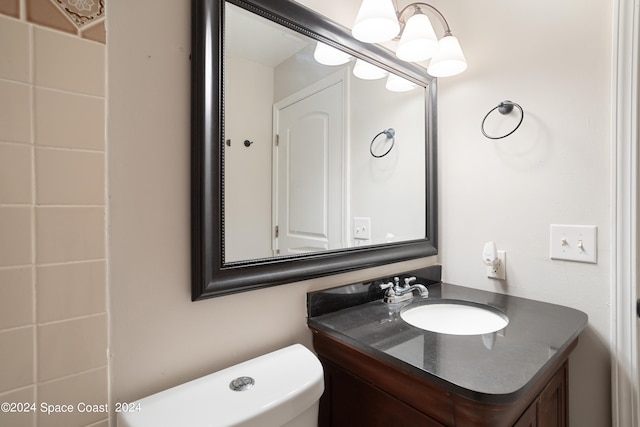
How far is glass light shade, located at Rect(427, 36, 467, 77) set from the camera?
115 centimetres

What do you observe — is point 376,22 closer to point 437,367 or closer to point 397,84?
point 397,84

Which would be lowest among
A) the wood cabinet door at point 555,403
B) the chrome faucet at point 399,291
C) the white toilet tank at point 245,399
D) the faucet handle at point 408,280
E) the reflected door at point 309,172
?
the wood cabinet door at point 555,403

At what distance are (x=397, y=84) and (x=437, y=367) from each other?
3.69 ft

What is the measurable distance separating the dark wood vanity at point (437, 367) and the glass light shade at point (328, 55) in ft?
2.67

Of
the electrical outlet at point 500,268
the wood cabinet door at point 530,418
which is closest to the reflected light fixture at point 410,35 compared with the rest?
the electrical outlet at point 500,268

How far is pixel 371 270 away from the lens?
3.81 feet

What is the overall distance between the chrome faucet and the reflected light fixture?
88 centimetres

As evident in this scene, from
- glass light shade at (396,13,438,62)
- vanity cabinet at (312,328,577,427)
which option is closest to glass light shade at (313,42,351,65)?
glass light shade at (396,13,438,62)

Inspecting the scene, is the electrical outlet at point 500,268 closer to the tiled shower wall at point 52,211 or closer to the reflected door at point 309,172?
the reflected door at point 309,172

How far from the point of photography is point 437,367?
0.66 metres

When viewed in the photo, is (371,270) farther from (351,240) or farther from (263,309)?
(263,309)

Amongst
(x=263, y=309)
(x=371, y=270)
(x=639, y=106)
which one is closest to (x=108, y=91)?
(x=263, y=309)

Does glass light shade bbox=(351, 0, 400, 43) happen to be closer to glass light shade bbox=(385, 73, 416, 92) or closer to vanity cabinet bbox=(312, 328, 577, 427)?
glass light shade bbox=(385, 73, 416, 92)

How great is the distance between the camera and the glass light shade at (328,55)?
3.35 feet
